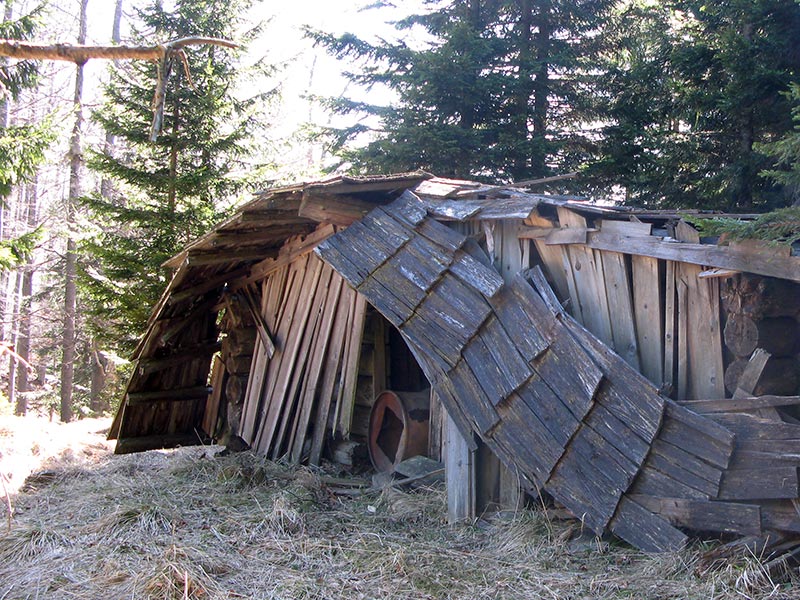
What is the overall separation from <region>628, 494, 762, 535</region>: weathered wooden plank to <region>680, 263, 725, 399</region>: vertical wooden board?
0.72 m

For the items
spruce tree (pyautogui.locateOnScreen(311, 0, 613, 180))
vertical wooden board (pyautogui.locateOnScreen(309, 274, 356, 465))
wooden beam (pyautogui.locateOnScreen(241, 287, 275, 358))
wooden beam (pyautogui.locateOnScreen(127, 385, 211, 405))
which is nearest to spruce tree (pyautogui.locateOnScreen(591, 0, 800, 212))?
spruce tree (pyautogui.locateOnScreen(311, 0, 613, 180))

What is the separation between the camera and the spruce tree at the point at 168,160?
1115 cm

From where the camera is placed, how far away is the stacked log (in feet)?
13.6

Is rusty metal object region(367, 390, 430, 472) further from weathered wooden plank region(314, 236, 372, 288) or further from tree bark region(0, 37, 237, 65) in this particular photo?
tree bark region(0, 37, 237, 65)

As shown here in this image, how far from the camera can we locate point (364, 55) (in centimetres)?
1145

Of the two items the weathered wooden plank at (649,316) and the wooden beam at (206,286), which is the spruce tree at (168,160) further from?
the weathered wooden plank at (649,316)

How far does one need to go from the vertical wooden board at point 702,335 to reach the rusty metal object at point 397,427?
2953 millimetres

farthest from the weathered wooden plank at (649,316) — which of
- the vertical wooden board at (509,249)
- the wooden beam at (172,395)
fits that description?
the wooden beam at (172,395)

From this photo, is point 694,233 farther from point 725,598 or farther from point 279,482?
point 279,482

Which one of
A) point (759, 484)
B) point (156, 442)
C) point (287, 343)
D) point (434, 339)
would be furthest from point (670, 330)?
point (156, 442)

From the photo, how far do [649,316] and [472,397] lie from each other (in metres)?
1.43

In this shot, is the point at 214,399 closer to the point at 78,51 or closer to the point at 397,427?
the point at 397,427

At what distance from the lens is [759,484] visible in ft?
13.1

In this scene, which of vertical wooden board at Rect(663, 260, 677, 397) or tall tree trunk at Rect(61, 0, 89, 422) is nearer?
vertical wooden board at Rect(663, 260, 677, 397)
